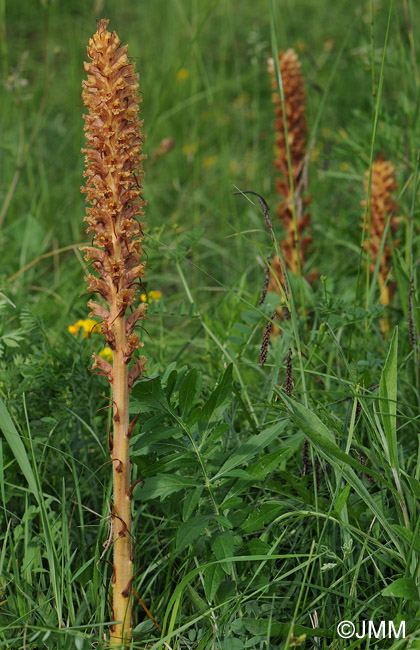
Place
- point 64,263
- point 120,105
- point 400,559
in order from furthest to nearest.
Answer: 1. point 64,263
2. point 400,559
3. point 120,105

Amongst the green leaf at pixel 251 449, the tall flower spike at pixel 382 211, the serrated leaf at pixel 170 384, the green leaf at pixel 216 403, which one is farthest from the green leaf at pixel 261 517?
the tall flower spike at pixel 382 211

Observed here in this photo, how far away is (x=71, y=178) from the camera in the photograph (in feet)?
13.2

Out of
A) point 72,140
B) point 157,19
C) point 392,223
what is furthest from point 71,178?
point 157,19

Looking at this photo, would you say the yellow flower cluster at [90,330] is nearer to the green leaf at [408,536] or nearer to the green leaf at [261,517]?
the green leaf at [261,517]

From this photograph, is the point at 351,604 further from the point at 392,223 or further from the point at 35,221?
the point at 35,221

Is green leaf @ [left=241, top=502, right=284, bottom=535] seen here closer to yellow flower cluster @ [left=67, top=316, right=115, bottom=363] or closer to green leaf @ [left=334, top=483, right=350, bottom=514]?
green leaf @ [left=334, top=483, right=350, bottom=514]

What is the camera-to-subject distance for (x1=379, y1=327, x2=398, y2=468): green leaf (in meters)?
1.65

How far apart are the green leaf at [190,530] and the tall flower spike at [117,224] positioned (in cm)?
11

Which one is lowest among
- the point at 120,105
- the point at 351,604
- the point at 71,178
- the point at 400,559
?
the point at 351,604

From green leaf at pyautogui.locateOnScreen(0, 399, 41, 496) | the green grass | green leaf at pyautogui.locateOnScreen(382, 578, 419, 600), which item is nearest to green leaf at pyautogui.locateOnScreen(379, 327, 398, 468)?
the green grass

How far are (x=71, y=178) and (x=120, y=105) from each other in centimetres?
270

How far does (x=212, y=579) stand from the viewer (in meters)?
1.54

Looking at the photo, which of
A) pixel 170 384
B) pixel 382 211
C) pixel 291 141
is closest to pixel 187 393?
pixel 170 384

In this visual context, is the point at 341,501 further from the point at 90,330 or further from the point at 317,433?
the point at 90,330
